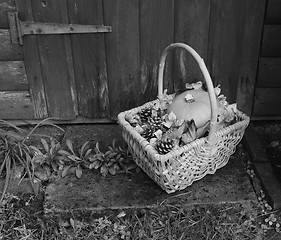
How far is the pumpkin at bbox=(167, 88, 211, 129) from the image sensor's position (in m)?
2.04

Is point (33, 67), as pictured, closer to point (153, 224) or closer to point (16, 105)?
point (16, 105)

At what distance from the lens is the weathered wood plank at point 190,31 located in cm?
229

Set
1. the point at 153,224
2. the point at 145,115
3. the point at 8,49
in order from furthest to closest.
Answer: the point at 8,49
the point at 145,115
the point at 153,224

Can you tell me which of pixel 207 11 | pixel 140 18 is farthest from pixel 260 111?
pixel 140 18

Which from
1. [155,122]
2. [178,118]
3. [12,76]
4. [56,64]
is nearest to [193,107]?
[178,118]

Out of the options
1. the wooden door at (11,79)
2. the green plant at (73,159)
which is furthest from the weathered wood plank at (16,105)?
the green plant at (73,159)

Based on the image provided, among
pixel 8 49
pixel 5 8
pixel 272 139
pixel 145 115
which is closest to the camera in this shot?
pixel 145 115

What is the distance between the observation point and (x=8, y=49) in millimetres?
2395

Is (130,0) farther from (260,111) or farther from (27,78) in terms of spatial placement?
(260,111)

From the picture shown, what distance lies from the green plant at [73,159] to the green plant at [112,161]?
42 millimetres

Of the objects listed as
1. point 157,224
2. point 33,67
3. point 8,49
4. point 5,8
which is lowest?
point 157,224

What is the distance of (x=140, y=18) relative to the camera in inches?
91.2

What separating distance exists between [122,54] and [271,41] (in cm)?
79

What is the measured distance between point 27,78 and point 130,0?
712mm
